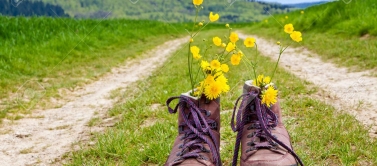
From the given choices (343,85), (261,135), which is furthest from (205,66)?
(343,85)

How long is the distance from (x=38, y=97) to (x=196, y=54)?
4.97 meters

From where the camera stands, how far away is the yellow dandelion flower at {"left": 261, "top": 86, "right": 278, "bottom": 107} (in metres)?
2.52

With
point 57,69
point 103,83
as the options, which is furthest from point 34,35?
point 103,83

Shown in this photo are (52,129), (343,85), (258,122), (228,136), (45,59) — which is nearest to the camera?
(258,122)

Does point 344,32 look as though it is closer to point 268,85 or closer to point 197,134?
point 268,85

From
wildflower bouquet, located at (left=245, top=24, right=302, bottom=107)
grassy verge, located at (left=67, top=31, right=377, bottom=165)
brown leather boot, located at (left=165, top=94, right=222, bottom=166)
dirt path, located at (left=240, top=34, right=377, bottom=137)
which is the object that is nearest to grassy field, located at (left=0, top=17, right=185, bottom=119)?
grassy verge, located at (left=67, top=31, right=377, bottom=165)

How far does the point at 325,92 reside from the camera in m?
5.66

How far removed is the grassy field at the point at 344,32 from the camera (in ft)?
26.9

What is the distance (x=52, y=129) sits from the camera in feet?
16.3

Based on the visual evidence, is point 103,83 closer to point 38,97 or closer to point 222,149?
point 38,97

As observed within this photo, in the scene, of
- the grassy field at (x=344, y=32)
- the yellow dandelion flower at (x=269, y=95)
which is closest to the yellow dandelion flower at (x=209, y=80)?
the yellow dandelion flower at (x=269, y=95)

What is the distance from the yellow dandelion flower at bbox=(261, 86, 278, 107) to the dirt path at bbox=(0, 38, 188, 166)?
2.27 metres

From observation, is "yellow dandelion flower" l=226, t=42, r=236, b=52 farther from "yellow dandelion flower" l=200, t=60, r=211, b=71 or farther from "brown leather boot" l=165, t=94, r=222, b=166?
"brown leather boot" l=165, t=94, r=222, b=166

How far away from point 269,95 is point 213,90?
0.37 m
